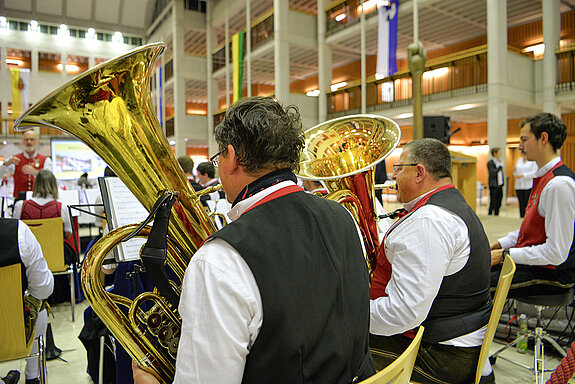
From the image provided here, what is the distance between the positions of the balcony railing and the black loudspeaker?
5.09 metres

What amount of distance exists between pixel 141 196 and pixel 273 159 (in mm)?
421

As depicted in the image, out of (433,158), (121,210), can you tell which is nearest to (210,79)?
(121,210)

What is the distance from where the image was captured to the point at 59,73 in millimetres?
20047

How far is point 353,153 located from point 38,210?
315 cm

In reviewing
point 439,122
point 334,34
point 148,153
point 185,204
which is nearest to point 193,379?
point 185,204

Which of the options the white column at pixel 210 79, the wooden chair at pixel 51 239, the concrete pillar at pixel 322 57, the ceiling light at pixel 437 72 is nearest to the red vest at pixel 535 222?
the wooden chair at pixel 51 239

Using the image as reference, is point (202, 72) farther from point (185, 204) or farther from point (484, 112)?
point (185, 204)

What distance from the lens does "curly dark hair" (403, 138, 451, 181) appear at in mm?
1785

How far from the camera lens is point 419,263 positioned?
146 cm

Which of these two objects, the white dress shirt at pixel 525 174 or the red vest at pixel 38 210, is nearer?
the red vest at pixel 38 210

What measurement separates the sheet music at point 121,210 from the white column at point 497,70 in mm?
9037

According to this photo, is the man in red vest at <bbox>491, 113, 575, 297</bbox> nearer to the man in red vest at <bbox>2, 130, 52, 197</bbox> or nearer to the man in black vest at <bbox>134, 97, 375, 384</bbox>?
the man in black vest at <bbox>134, 97, 375, 384</bbox>

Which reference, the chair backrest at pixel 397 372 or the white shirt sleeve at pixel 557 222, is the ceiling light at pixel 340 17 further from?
the chair backrest at pixel 397 372

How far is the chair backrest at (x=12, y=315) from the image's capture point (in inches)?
76.2
